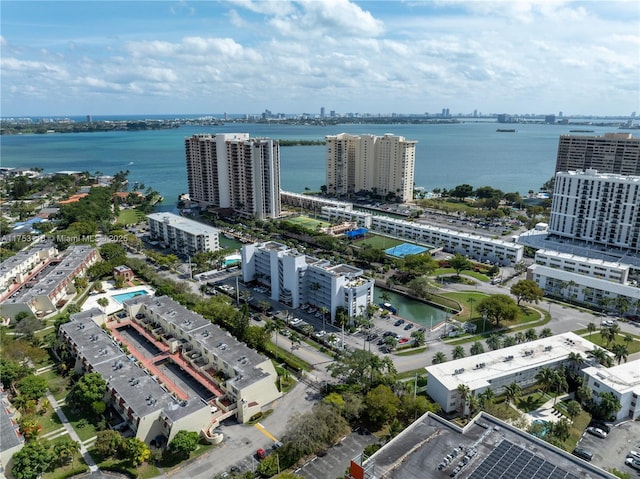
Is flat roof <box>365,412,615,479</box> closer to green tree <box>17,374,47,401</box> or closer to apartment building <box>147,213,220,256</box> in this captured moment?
green tree <box>17,374,47,401</box>

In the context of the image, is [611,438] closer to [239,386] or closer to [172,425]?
[239,386]

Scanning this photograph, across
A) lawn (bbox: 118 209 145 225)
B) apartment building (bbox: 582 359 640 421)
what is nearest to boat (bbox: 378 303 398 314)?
apartment building (bbox: 582 359 640 421)

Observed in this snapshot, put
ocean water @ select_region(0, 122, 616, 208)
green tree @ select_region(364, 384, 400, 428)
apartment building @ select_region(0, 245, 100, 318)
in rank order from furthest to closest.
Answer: ocean water @ select_region(0, 122, 616, 208) < apartment building @ select_region(0, 245, 100, 318) < green tree @ select_region(364, 384, 400, 428)

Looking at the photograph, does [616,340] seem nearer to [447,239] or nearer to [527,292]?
[527,292]

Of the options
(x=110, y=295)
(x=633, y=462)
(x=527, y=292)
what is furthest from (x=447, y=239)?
(x=110, y=295)

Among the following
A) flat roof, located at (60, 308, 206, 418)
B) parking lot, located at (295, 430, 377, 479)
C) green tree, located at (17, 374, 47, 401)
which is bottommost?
parking lot, located at (295, 430, 377, 479)

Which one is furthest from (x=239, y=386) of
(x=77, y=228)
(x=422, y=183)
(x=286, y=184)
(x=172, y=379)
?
(x=422, y=183)
